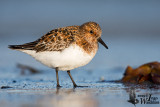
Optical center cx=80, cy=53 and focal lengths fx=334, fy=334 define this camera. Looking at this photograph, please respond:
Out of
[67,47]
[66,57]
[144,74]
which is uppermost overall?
[67,47]

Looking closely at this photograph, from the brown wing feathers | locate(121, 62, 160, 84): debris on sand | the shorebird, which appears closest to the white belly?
the shorebird

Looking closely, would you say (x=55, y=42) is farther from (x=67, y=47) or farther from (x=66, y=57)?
(x=66, y=57)

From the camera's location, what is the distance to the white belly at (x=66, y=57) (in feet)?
23.5

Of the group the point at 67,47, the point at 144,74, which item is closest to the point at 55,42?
the point at 67,47

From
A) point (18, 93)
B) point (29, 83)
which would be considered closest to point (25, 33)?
point (29, 83)

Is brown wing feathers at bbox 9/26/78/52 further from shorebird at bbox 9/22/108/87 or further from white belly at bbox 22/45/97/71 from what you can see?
white belly at bbox 22/45/97/71

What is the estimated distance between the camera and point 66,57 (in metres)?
7.17

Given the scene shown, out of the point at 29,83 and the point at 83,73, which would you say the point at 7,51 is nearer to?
the point at 83,73

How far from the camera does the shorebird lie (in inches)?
284

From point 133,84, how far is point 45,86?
1.95 meters

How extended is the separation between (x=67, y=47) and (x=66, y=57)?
0.22 metres

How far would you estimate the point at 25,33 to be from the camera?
60.3 ft

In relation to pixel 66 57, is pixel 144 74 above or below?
below

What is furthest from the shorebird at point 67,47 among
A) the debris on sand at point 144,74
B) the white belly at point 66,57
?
the debris on sand at point 144,74
